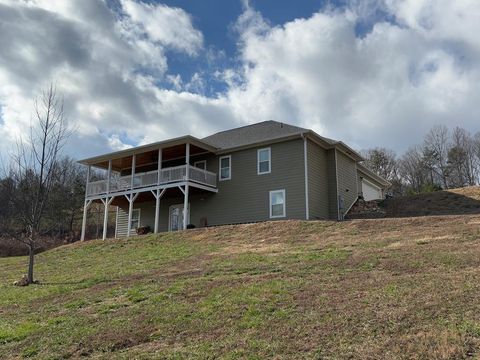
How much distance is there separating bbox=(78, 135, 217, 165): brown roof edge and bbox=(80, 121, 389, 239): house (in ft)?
0.16

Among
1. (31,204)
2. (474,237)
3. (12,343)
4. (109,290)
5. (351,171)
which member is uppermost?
(351,171)

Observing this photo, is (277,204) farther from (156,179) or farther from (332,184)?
(156,179)

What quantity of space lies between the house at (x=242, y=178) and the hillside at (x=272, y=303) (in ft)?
22.4

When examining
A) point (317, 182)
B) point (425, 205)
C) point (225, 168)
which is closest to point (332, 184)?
point (317, 182)

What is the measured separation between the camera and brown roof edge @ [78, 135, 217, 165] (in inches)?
867

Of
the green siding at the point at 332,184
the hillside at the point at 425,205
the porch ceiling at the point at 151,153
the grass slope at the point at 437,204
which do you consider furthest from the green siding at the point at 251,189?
the grass slope at the point at 437,204

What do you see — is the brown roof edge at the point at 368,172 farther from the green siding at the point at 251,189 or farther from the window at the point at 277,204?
the window at the point at 277,204

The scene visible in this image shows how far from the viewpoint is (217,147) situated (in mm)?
23453

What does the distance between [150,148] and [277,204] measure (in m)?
7.20

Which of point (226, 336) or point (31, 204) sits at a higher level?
point (31, 204)

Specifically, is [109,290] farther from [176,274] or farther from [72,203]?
[72,203]

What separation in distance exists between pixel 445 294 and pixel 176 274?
6.45 meters

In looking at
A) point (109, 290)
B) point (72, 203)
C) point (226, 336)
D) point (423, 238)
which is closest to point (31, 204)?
A: point (109, 290)

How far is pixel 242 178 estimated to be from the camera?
2248 centimetres
